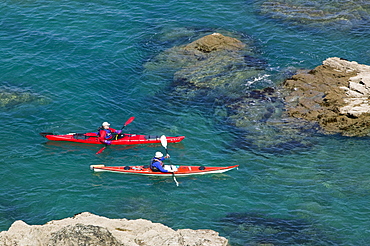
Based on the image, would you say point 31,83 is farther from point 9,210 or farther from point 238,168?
point 238,168

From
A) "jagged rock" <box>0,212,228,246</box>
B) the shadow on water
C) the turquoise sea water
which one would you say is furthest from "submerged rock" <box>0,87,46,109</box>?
the shadow on water

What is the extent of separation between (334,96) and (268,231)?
415 inches

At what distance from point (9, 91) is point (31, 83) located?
1.48m

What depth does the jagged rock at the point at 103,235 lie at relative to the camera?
14.9m

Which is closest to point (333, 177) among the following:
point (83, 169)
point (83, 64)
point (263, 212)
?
point (263, 212)

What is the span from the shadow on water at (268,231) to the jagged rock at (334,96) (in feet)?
24.5

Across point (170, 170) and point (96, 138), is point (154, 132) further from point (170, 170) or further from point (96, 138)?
point (170, 170)

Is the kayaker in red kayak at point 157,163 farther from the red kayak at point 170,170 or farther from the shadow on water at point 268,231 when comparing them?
the shadow on water at point 268,231

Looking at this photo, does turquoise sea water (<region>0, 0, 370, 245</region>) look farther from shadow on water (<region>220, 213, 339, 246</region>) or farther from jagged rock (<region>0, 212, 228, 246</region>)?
jagged rock (<region>0, 212, 228, 246</region>)

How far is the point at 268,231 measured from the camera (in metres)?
19.2

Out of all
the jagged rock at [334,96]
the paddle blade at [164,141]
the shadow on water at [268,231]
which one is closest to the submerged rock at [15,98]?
the paddle blade at [164,141]

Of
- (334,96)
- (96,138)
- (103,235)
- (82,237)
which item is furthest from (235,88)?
(82,237)

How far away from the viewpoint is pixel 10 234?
15773 millimetres

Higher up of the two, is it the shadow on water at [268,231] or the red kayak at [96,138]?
the red kayak at [96,138]
